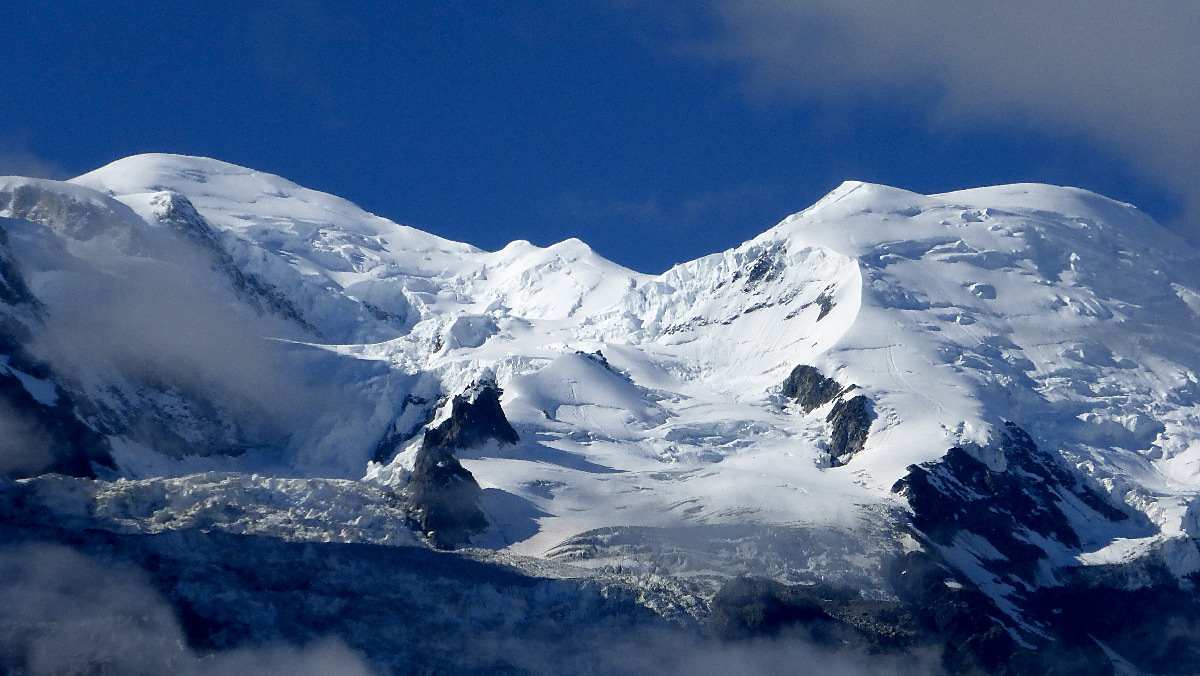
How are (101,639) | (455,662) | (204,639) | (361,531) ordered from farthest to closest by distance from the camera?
(361,531) → (455,662) → (204,639) → (101,639)

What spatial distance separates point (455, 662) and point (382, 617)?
29.7ft

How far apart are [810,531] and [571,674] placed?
4426cm

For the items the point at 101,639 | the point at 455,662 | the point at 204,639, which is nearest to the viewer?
the point at 101,639

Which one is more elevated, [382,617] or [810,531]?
[810,531]

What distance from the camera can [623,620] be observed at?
171500 mm

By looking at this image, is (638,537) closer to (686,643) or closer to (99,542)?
(686,643)

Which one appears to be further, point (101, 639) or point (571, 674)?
point (571, 674)

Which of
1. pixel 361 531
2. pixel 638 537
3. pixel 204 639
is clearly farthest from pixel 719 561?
pixel 204 639

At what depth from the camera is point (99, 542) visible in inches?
6348

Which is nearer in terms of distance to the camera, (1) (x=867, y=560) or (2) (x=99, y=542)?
(2) (x=99, y=542)

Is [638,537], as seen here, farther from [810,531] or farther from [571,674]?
[571,674]

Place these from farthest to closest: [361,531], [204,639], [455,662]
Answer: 1. [361,531]
2. [455,662]
3. [204,639]

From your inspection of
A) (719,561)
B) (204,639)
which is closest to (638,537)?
(719,561)

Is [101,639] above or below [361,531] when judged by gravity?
below
